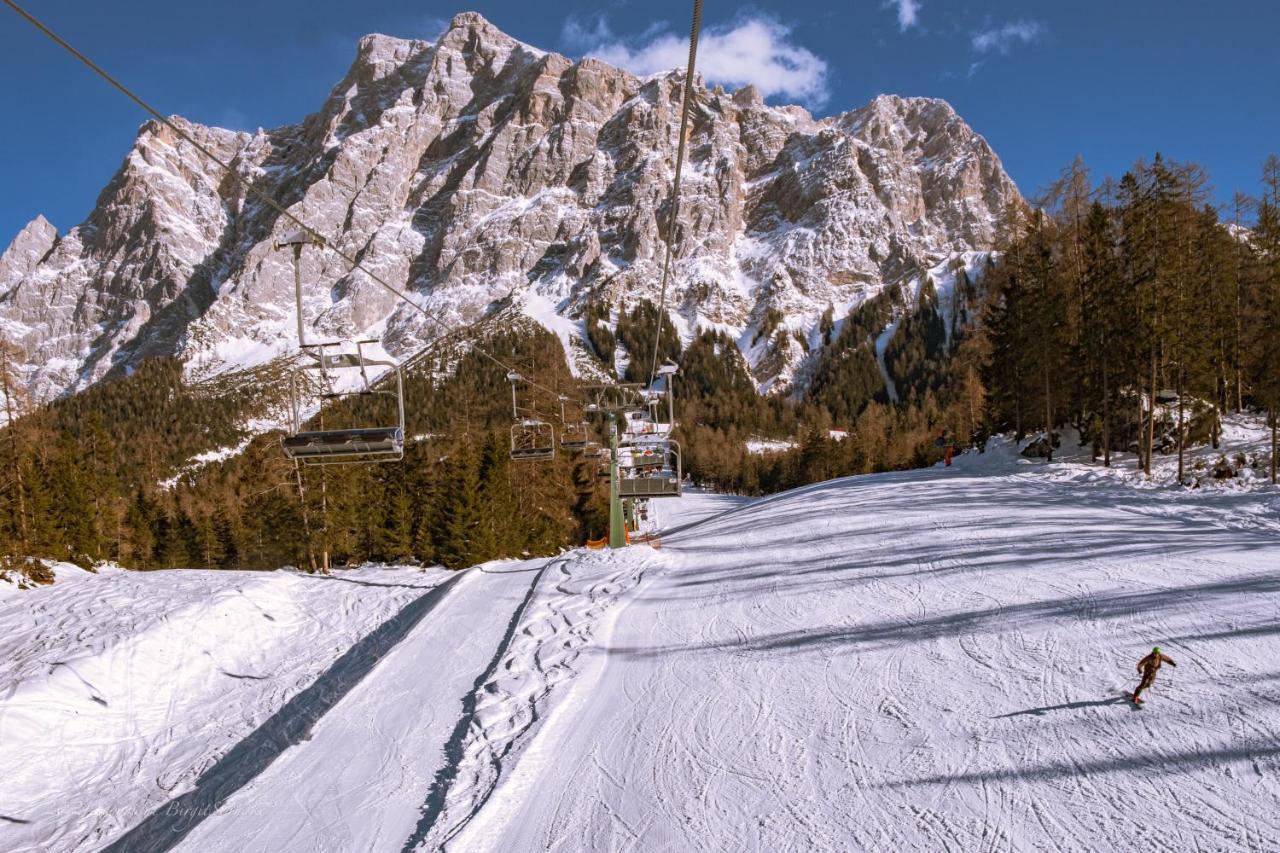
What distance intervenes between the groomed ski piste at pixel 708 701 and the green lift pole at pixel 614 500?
2.19 metres

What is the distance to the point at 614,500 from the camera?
59.8 ft

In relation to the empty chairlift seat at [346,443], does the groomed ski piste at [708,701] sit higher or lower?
lower

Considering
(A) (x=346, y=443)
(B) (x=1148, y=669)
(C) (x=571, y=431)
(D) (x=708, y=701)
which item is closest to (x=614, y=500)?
(A) (x=346, y=443)

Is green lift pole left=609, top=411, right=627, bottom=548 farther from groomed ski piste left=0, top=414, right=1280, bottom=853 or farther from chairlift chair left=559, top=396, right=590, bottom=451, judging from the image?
chairlift chair left=559, top=396, right=590, bottom=451

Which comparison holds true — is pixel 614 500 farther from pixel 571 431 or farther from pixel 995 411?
pixel 995 411

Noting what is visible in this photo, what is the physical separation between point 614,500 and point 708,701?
34.0 ft

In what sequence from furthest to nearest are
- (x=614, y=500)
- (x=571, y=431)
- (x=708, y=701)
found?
(x=571, y=431)
(x=614, y=500)
(x=708, y=701)

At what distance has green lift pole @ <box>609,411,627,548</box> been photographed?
1743 cm

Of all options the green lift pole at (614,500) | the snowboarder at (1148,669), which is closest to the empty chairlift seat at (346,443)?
the green lift pole at (614,500)

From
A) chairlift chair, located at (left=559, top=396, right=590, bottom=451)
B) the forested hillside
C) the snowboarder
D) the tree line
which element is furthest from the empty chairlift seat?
the tree line

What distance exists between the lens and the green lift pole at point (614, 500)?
17.4m

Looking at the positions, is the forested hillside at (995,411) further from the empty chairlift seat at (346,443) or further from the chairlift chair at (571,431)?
the chairlift chair at (571,431)

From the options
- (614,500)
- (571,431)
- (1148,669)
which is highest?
(571,431)

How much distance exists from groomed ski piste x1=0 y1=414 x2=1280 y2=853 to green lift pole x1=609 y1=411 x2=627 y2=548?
2187mm
